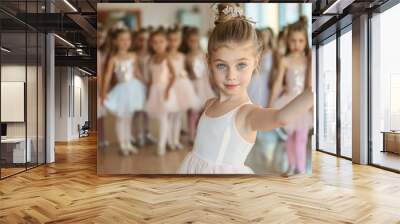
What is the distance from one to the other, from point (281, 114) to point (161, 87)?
2.08 m

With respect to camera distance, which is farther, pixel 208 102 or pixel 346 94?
Result: pixel 346 94

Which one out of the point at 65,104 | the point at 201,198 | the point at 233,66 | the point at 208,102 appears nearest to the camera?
the point at 201,198

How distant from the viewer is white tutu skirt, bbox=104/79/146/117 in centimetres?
666

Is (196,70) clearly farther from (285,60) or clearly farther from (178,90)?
(285,60)

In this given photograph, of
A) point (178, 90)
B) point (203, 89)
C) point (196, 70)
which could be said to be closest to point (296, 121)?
point (203, 89)

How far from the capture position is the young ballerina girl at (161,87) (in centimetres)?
665

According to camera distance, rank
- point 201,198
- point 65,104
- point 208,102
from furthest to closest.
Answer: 1. point 65,104
2. point 208,102
3. point 201,198

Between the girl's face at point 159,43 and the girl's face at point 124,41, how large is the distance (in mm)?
405

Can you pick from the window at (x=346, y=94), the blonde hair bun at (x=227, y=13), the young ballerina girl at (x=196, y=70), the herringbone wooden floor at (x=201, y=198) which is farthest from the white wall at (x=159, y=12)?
the window at (x=346, y=94)

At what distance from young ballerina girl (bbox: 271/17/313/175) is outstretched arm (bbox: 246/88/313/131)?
0.08m

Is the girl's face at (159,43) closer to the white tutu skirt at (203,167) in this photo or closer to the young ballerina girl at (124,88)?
the young ballerina girl at (124,88)

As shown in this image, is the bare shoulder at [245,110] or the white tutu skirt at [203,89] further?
the white tutu skirt at [203,89]

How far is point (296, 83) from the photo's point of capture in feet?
21.9

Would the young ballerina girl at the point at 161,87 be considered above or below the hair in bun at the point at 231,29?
below
